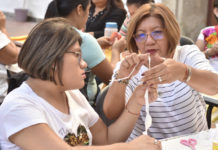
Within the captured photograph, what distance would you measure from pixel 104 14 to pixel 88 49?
6.97 feet

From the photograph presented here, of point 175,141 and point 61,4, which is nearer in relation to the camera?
point 175,141

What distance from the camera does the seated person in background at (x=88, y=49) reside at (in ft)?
8.50

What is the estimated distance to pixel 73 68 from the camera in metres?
1.51

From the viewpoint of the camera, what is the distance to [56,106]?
5.06 feet

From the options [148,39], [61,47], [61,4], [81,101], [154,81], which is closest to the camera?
[61,47]

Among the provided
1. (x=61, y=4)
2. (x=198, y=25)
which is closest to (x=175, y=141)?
(x=61, y=4)

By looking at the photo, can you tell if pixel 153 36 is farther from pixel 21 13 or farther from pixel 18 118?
pixel 21 13

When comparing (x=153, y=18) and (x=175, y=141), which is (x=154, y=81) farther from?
(x=153, y=18)

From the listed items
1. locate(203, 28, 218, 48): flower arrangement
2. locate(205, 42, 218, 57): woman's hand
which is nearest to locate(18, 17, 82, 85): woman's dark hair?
locate(205, 42, 218, 57): woman's hand

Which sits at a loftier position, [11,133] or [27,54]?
[27,54]

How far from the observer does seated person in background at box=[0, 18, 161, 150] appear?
4.43 ft

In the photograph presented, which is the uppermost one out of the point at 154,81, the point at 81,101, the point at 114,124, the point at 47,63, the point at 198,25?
the point at 47,63

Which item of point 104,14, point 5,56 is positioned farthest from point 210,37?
point 5,56

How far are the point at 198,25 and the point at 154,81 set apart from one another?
4.84 metres
